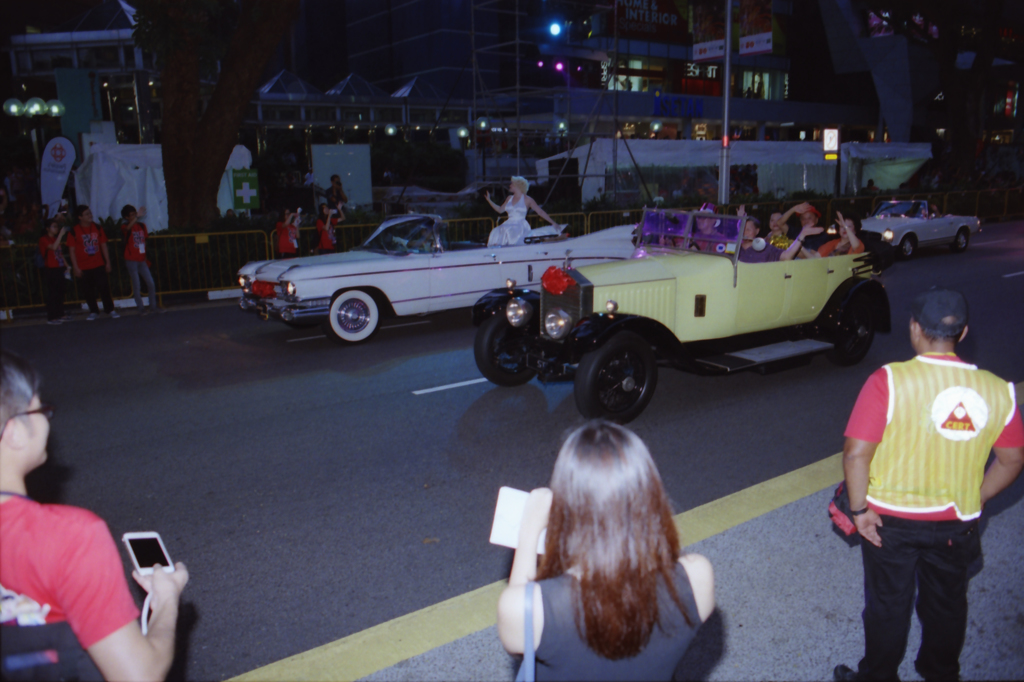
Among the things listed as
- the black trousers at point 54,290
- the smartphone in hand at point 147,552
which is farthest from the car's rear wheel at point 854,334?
the black trousers at point 54,290

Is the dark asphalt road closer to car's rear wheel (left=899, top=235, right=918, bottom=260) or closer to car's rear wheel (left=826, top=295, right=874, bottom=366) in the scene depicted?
car's rear wheel (left=826, top=295, right=874, bottom=366)

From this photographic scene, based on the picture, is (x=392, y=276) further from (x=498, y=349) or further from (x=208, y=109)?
(x=208, y=109)

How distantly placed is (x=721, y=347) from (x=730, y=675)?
187 inches

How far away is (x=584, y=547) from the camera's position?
1.77m

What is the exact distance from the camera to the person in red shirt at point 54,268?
11.5 metres

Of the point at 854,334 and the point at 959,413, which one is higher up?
the point at 959,413

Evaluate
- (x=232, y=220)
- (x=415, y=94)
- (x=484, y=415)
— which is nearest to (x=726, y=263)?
(x=484, y=415)

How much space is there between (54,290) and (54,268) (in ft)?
1.27

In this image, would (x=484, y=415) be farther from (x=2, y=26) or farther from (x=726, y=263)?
(x=2, y=26)

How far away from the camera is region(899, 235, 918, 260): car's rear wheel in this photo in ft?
59.5

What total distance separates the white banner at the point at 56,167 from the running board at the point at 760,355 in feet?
56.3

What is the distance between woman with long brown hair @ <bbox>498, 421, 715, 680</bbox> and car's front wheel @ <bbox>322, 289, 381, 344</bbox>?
331 inches

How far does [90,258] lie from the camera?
468 inches

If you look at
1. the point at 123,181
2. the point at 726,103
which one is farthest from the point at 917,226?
the point at 123,181
